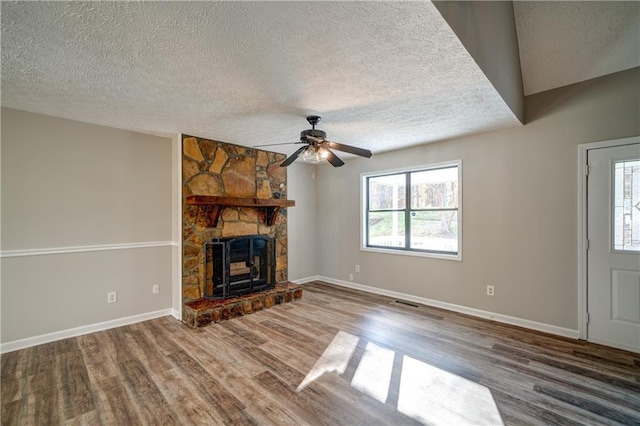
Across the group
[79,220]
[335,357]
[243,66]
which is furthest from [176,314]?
[243,66]

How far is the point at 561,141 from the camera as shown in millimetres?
3105

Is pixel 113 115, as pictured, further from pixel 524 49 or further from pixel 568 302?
pixel 568 302

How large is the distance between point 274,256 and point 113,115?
9.20ft

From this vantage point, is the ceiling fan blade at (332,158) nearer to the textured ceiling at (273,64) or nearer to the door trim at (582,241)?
the textured ceiling at (273,64)

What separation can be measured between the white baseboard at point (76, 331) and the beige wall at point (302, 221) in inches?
93.8

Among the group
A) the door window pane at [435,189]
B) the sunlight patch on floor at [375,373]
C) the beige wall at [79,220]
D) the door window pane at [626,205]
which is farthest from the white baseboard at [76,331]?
the door window pane at [626,205]

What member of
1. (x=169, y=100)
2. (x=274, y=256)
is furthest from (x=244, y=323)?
(x=169, y=100)

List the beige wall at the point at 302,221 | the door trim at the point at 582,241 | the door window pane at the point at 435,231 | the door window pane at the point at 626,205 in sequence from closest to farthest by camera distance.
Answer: the door window pane at the point at 626,205
the door trim at the point at 582,241
the door window pane at the point at 435,231
the beige wall at the point at 302,221

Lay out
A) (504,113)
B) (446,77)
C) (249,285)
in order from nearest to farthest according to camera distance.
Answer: (446,77), (504,113), (249,285)

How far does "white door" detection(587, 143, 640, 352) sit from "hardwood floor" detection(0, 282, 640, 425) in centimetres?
27

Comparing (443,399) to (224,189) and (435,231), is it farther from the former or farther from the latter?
(224,189)

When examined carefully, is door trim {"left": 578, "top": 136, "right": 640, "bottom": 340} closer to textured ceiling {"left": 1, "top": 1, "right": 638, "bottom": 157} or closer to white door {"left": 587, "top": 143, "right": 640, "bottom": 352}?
white door {"left": 587, "top": 143, "right": 640, "bottom": 352}

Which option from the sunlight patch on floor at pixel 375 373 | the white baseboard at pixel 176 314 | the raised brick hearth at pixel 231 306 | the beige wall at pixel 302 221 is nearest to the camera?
the sunlight patch on floor at pixel 375 373

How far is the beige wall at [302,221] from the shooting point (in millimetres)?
5457
